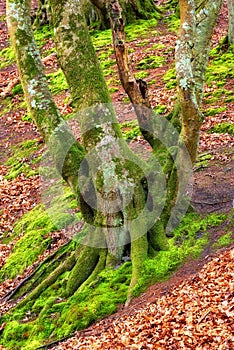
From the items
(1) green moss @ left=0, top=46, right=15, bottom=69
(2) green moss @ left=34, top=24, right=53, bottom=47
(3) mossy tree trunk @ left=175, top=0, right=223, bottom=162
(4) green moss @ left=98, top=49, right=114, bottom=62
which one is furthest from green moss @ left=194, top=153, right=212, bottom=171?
(2) green moss @ left=34, top=24, right=53, bottom=47

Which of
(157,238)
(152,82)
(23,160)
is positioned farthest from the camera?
Answer: (152,82)

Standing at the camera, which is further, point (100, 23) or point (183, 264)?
point (100, 23)

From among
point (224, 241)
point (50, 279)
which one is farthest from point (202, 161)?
point (50, 279)

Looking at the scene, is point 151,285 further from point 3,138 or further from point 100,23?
point 100,23

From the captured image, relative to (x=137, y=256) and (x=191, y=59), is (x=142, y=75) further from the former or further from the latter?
(x=137, y=256)

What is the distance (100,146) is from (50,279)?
2.71 metres

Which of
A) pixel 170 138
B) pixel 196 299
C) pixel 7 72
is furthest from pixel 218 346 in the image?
pixel 7 72

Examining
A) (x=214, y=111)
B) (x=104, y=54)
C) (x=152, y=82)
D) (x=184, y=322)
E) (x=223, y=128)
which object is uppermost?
(x=104, y=54)

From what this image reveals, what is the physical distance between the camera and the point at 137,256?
767 centimetres

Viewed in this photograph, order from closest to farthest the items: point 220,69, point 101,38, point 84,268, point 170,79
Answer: point 84,268 < point 220,69 < point 170,79 < point 101,38

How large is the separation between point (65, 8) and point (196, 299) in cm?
462

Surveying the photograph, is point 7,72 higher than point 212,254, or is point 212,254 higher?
point 7,72

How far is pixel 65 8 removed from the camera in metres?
7.43

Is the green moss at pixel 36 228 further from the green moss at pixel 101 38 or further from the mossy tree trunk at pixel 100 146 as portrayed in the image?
the green moss at pixel 101 38
